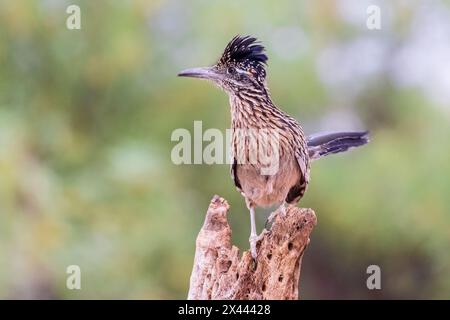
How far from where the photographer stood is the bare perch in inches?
113

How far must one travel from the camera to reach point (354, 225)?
5.87 meters

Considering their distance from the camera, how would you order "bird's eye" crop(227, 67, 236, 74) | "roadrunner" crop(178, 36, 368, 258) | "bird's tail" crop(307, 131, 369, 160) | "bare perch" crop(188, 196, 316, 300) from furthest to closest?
"bird's tail" crop(307, 131, 369, 160) < "bird's eye" crop(227, 67, 236, 74) < "roadrunner" crop(178, 36, 368, 258) < "bare perch" crop(188, 196, 316, 300)

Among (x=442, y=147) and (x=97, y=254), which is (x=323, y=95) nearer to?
(x=442, y=147)

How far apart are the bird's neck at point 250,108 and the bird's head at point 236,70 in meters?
0.03

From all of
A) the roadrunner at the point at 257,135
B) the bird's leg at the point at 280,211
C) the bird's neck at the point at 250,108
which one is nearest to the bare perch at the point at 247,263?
the bird's leg at the point at 280,211

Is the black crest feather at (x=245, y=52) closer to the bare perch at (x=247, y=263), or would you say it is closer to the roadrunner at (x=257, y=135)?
the roadrunner at (x=257, y=135)

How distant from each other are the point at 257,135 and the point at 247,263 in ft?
2.19

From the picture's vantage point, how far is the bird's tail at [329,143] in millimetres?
3686

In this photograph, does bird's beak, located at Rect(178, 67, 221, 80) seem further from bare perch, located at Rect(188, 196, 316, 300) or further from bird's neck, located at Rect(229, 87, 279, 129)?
bare perch, located at Rect(188, 196, 316, 300)

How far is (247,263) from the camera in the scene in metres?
2.91

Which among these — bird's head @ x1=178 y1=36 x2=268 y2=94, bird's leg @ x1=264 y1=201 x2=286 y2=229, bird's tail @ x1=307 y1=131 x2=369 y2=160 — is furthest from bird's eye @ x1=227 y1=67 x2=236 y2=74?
bird's leg @ x1=264 y1=201 x2=286 y2=229

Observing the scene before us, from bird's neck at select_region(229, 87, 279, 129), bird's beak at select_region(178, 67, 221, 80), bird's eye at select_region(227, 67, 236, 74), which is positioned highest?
bird's eye at select_region(227, 67, 236, 74)

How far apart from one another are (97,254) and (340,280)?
2.05m

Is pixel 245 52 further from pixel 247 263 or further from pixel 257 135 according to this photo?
pixel 247 263
